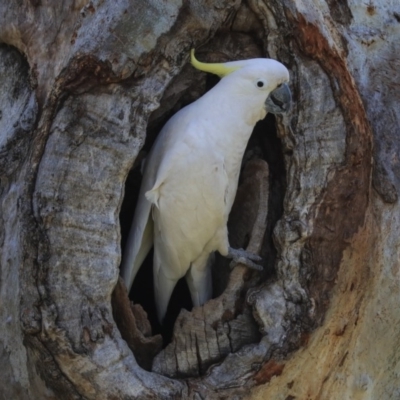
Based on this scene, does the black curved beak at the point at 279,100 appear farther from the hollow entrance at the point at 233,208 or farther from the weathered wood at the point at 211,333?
the weathered wood at the point at 211,333

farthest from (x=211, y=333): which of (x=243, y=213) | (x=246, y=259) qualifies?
(x=243, y=213)

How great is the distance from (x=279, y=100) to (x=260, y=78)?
9 cm

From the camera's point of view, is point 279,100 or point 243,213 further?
point 243,213

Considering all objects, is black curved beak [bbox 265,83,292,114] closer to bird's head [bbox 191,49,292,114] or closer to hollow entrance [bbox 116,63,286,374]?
bird's head [bbox 191,49,292,114]

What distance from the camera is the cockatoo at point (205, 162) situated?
220cm

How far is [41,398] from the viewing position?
201 cm

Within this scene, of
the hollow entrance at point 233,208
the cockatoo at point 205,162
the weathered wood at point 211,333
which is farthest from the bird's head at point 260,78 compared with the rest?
the weathered wood at point 211,333

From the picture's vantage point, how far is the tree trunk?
6.36 ft

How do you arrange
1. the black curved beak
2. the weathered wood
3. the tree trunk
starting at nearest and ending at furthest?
1. the tree trunk
2. the weathered wood
3. the black curved beak

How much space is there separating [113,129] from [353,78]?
85cm

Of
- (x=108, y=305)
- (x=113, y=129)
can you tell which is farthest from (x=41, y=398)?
(x=113, y=129)

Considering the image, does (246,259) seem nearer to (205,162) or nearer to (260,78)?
(205,162)

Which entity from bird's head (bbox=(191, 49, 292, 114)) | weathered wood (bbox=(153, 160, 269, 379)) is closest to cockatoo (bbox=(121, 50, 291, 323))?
bird's head (bbox=(191, 49, 292, 114))

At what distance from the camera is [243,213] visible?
7.95ft
